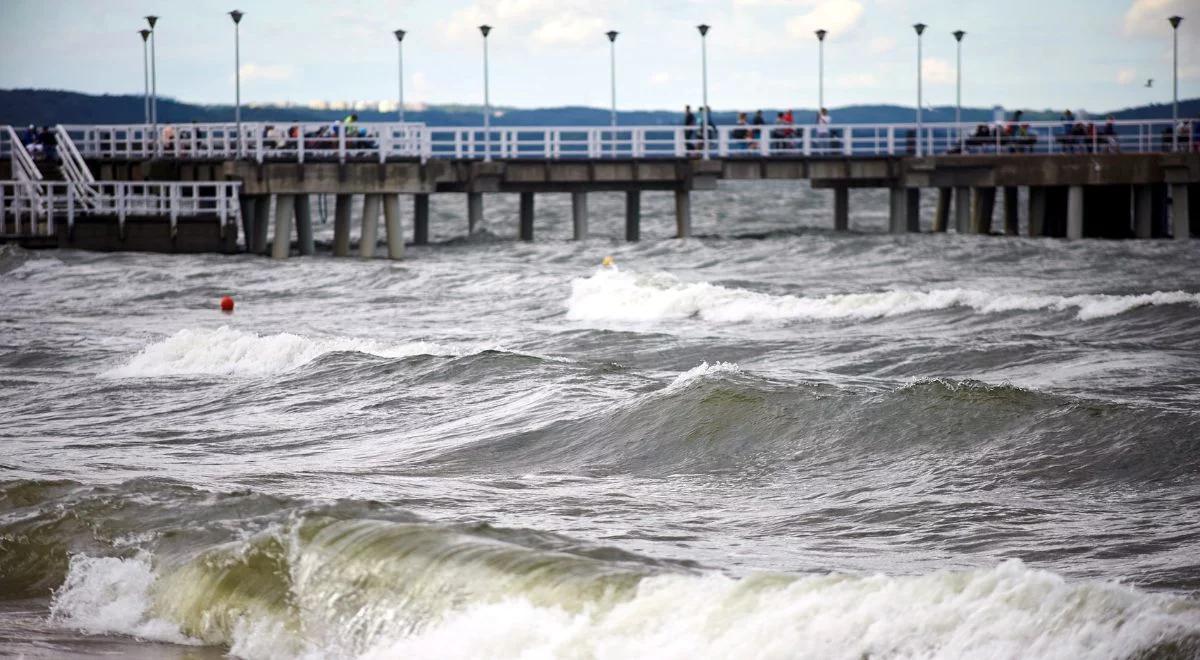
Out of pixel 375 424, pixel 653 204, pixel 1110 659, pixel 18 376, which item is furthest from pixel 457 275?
pixel 653 204

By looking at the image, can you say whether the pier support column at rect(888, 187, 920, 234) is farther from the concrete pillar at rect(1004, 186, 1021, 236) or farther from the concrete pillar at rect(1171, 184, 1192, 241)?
the concrete pillar at rect(1171, 184, 1192, 241)

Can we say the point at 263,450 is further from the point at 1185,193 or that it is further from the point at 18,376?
the point at 1185,193

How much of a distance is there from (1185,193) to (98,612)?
36.9 m

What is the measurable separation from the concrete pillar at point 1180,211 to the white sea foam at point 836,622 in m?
35.9

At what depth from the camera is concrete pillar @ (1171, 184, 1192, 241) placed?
4075cm

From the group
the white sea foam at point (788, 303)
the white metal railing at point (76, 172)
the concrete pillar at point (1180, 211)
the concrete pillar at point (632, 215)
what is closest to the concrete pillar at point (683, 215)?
the concrete pillar at point (632, 215)

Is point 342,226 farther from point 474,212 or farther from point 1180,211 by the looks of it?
point 1180,211

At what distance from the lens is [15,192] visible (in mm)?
35906

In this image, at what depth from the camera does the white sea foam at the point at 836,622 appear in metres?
6.66

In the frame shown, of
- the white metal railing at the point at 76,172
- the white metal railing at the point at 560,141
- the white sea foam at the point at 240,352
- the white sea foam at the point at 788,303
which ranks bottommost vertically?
the white sea foam at the point at 240,352

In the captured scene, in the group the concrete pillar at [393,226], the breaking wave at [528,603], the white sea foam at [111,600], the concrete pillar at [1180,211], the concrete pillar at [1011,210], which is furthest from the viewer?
the concrete pillar at [1011,210]

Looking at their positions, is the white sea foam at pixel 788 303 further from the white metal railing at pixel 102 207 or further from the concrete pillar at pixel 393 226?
the white metal railing at pixel 102 207

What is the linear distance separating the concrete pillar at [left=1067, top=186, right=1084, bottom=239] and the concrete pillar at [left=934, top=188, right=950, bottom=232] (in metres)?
6.73

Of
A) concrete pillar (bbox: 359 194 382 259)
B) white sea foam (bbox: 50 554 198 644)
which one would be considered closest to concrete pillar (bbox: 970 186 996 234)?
concrete pillar (bbox: 359 194 382 259)
